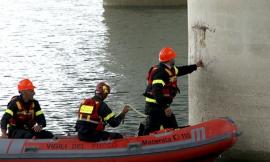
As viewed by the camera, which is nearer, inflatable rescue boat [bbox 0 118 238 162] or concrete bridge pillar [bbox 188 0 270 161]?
inflatable rescue boat [bbox 0 118 238 162]

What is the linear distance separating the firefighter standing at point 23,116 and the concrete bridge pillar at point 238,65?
94.9 inches

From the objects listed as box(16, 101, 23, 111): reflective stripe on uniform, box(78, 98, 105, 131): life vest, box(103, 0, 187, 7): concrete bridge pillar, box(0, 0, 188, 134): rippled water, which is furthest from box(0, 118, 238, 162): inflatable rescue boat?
box(103, 0, 187, 7): concrete bridge pillar

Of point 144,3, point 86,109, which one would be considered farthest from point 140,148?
point 144,3

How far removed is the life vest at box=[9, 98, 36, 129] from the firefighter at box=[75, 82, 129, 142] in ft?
2.69

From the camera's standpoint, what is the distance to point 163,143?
29.4 feet

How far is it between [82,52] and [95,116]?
13615mm

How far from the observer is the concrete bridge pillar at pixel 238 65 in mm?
9070

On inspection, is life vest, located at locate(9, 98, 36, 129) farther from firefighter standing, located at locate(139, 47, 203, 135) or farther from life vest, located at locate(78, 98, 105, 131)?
firefighter standing, located at locate(139, 47, 203, 135)

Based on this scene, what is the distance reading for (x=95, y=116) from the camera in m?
9.00

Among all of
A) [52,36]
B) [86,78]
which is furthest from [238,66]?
[52,36]

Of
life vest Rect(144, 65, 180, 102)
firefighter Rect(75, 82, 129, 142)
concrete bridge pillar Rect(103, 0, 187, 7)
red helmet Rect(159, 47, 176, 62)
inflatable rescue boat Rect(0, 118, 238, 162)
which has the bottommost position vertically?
inflatable rescue boat Rect(0, 118, 238, 162)

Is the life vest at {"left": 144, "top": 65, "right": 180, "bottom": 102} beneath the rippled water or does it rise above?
beneath

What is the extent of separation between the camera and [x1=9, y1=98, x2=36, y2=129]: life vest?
9414 millimetres

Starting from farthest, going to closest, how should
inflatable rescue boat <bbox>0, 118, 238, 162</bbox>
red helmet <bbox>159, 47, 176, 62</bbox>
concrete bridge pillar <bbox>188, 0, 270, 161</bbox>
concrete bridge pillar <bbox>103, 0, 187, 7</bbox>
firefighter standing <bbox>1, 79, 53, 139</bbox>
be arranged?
1. concrete bridge pillar <bbox>103, 0, 187, 7</bbox>
2. red helmet <bbox>159, 47, 176, 62</bbox>
3. firefighter standing <bbox>1, 79, 53, 139</bbox>
4. concrete bridge pillar <bbox>188, 0, 270, 161</bbox>
5. inflatable rescue boat <bbox>0, 118, 238, 162</bbox>
